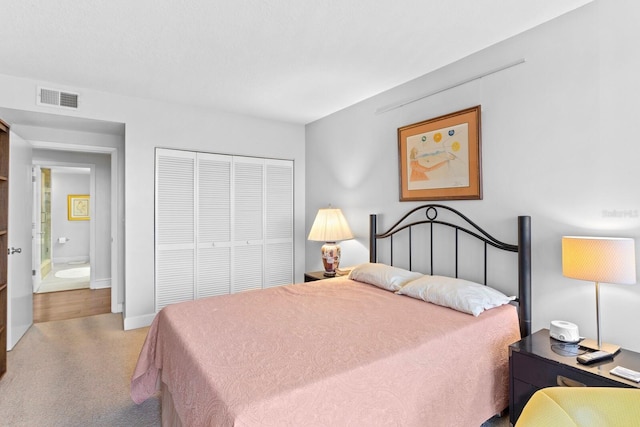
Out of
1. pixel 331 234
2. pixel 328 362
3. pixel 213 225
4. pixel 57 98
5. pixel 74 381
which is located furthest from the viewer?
pixel 213 225

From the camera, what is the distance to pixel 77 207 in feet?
26.4

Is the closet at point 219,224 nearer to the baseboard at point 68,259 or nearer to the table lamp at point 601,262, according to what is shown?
the table lamp at point 601,262

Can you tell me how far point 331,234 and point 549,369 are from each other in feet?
7.32

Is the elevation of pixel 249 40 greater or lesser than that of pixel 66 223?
greater

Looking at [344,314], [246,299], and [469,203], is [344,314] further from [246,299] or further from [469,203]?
[469,203]

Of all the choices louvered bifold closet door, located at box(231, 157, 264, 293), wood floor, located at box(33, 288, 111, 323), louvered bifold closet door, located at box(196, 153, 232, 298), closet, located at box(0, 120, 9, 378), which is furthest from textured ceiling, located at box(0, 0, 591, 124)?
wood floor, located at box(33, 288, 111, 323)

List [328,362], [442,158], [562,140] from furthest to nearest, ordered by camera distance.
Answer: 1. [442,158]
2. [562,140]
3. [328,362]

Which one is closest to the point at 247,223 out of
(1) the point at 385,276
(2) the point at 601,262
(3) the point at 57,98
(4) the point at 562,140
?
(1) the point at 385,276

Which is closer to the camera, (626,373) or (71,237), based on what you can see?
(626,373)

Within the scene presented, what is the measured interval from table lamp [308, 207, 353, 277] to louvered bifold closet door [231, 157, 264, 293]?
1.06m

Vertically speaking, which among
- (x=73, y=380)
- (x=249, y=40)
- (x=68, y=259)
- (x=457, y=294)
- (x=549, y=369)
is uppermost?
(x=249, y=40)

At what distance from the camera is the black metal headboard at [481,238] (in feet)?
7.18

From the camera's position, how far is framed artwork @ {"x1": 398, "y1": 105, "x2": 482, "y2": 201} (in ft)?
8.49

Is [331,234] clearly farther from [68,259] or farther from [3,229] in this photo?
[68,259]
